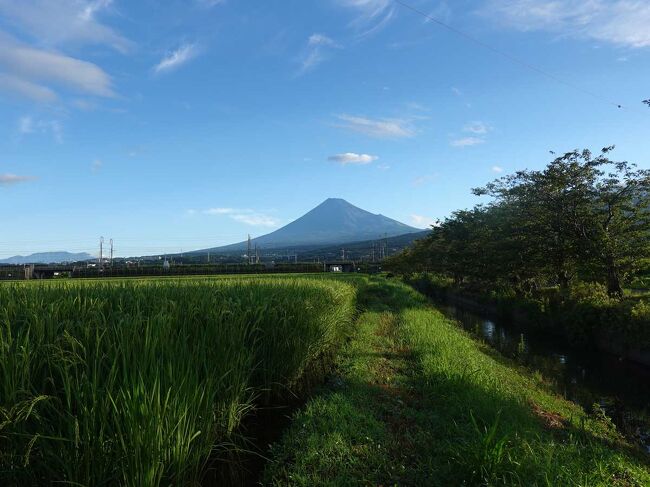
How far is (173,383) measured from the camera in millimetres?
3145

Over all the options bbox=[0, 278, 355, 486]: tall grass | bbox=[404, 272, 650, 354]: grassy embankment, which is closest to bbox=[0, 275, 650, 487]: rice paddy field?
bbox=[0, 278, 355, 486]: tall grass

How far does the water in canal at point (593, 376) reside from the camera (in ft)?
24.4

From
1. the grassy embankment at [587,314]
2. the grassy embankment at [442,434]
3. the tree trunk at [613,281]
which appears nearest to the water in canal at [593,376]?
the grassy embankment at [587,314]

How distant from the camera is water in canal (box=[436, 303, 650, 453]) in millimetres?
7440

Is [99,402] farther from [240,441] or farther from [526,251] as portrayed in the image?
[526,251]

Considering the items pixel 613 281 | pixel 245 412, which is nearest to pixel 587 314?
pixel 613 281

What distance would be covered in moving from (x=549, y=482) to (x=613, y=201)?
1545 cm

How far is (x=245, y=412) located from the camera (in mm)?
5340

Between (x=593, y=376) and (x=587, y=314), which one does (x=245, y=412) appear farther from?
(x=587, y=314)

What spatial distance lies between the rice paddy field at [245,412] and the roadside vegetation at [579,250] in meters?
7.42

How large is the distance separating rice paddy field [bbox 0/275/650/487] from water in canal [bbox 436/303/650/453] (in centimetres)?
99

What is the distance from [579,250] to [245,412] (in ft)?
49.5

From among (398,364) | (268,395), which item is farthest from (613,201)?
(268,395)

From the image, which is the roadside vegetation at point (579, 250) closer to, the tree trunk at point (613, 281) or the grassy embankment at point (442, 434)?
the tree trunk at point (613, 281)
